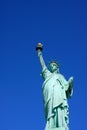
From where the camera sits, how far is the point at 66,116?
19.3m

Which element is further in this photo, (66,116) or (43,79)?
(43,79)

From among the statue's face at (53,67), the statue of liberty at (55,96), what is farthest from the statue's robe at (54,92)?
the statue's face at (53,67)

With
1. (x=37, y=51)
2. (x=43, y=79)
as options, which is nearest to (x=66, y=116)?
(x=43, y=79)

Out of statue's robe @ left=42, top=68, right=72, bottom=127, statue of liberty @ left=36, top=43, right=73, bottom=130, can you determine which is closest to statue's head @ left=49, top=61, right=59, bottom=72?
statue of liberty @ left=36, top=43, right=73, bottom=130

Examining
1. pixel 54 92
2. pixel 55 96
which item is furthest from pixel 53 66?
pixel 55 96

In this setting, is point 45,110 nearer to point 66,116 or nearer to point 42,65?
point 66,116

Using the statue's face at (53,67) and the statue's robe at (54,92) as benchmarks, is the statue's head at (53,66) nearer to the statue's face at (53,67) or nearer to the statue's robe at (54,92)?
the statue's face at (53,67)

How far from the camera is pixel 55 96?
64.4 feet

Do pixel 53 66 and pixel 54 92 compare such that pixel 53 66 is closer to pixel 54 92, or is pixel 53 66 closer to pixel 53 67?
pixel 53 67

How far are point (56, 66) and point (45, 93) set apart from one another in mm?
1558

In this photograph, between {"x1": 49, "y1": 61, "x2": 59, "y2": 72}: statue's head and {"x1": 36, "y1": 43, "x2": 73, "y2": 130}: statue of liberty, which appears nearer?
{"x1": 36, "y1": 43, "x2": 73, "y2": 130}: statue of liberty

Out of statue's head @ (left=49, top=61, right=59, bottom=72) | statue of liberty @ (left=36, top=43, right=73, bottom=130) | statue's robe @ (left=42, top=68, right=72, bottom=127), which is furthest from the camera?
statue's head @ (left=49, top=61, right=59, bottom=72)

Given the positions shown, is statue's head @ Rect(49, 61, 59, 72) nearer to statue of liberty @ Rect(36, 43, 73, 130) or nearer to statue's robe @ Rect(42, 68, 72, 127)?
statue of liberty @ Rect(36, 43, 73, 130)

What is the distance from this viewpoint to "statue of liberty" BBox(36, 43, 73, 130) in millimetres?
18980
